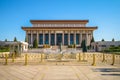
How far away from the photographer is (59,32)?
74.9 m

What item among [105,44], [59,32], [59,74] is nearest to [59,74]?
[59,74]

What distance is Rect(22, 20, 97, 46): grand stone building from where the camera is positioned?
73.3 meters

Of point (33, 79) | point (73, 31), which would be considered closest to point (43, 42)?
point (73, 31)

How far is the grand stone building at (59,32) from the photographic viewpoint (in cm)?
7331

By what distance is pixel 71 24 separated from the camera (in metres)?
77.8

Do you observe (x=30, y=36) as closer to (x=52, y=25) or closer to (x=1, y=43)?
(x=52, y=25)

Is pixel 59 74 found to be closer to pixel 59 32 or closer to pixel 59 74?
pixel 59 74

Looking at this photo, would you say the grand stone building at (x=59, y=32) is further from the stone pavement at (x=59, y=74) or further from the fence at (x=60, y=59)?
the stone pavement at (x=59, y=74)

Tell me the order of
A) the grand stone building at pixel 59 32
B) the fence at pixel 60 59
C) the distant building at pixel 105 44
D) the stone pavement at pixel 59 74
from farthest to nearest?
1. the grand stone building at pixel 59 32
2. the distant building at pixel 105 44
3. the fence at pixel 60 59
4. the stone pavement at pixel 59 74

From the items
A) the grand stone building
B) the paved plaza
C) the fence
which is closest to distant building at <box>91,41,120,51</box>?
the grand stone building

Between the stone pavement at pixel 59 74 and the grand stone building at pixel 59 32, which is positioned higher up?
the grand stone building at pixel 59 32

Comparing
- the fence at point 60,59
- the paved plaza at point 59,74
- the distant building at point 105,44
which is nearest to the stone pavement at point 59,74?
the paved plaza at point 59,74

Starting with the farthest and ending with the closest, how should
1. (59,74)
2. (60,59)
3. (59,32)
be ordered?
(59,32) < (60,59) < (59,74)

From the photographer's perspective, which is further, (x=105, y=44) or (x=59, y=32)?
(x=59, y=32)
